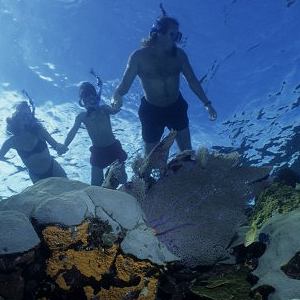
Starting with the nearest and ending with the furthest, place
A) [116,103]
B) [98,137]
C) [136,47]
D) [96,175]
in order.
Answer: [116,103]
[96,175]
[98,137]
[136,47]

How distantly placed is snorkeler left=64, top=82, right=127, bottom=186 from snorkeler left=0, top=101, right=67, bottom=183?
3.52 ft

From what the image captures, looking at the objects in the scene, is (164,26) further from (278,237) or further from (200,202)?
(278,237)

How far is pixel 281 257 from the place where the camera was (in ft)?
11.3

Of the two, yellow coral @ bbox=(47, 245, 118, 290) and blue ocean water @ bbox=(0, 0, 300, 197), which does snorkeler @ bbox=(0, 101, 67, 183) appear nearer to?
blue ocean water @ bbox=(0, 0, 300, 197)

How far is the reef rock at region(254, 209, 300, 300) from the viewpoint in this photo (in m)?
3.13

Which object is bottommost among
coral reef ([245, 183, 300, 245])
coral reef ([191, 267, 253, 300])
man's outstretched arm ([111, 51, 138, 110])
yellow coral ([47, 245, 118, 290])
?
coral reef ([191, 267, 253, 300])

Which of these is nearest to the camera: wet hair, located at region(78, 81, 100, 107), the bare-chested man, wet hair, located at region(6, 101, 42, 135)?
the bare-chested man

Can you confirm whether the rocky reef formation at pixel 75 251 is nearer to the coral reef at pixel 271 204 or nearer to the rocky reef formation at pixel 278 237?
the rocky reef formation at pixel 278 237

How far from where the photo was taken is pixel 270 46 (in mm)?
12336

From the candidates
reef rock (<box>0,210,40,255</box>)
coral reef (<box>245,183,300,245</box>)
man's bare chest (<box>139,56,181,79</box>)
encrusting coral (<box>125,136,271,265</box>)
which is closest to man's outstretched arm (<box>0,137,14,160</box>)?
man's bare chest (<box>139,56,181,79</box>)

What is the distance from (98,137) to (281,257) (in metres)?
7.14

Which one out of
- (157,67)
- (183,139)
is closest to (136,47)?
(157,67)

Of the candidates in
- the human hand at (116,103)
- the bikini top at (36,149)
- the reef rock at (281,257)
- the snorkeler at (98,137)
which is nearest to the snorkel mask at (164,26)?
the human hand at (116,103)

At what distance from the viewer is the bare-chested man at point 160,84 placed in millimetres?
7652
